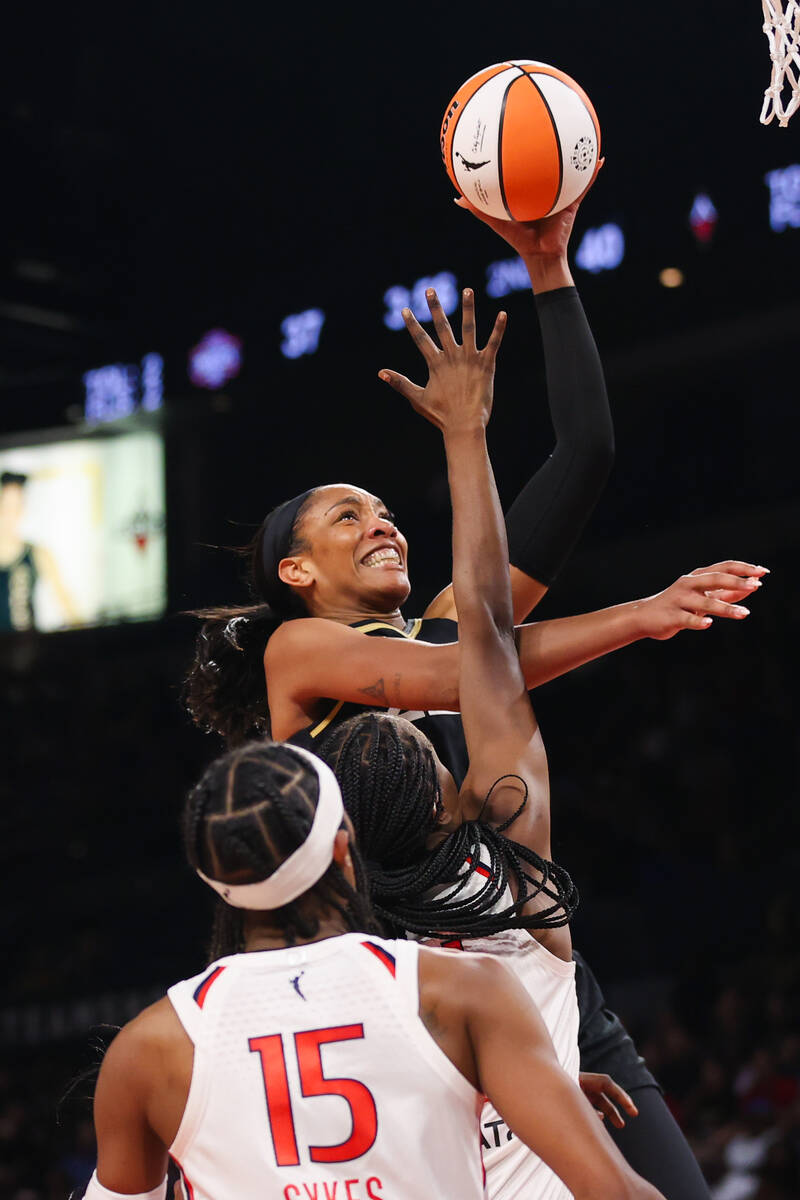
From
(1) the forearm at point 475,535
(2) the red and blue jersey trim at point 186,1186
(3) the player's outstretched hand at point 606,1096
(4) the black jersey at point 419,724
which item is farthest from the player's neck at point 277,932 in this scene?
(4) the black jersey at point 419,724

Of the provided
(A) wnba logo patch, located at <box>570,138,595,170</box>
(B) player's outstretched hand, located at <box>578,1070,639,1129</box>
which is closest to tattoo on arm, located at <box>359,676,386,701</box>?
(B) player's outstretched hand, located at <box>578,1070,639,1129</box>

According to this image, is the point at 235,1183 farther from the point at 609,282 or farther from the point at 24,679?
the point at 24,679

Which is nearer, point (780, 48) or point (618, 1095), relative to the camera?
point (618, 1095)

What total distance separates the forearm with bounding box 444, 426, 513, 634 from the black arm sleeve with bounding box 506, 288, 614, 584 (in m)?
0.40

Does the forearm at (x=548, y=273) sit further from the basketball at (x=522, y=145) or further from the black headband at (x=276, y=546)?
the black headband at (x=276, y=546)

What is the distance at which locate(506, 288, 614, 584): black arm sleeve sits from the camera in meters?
3.09

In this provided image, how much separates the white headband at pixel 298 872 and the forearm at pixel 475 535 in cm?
77

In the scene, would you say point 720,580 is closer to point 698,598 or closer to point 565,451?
point 698,598

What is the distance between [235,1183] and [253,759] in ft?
1.79

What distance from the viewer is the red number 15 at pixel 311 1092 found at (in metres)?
1.89

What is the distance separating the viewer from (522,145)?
3.16 meters

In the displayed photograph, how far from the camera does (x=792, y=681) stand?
34.4ft

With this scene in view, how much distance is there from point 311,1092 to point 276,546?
5.58 feet

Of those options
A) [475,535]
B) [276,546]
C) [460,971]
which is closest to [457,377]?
[475,535]
